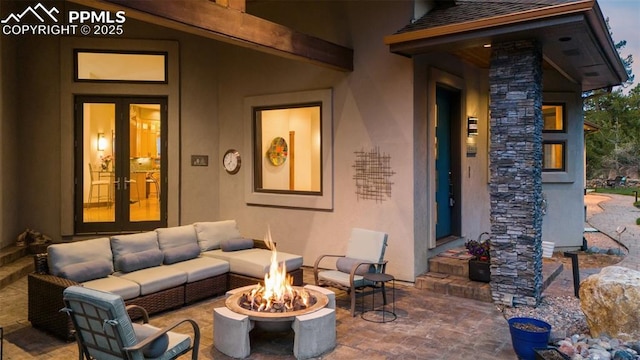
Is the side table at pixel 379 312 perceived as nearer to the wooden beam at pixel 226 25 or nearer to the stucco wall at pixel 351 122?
the stucco wall at pixel 351 122

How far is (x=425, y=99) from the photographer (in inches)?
256

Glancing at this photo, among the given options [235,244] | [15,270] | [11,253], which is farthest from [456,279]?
[11,253]

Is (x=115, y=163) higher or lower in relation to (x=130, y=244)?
higher

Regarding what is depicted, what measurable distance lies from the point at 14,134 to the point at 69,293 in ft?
18.9

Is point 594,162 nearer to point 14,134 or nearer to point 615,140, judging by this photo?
point 615,140

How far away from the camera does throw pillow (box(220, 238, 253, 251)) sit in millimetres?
6082

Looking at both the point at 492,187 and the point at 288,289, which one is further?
the point at 492,187

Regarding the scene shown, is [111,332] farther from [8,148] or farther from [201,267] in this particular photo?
[8,148]

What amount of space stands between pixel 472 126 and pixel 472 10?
2.66 m

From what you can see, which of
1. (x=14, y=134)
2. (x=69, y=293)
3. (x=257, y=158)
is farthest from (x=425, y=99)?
(x=14, y=134)

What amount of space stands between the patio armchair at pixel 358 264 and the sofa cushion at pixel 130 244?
2.05 metres

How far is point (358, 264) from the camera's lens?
16.6ft

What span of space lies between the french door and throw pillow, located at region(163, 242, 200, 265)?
2.65 metres

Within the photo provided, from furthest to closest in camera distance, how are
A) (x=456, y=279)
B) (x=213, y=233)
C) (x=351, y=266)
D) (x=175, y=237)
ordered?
(x=213, y=233)
(x=456, y=279)
(x=175, y=237)
(x=351, y=266)
